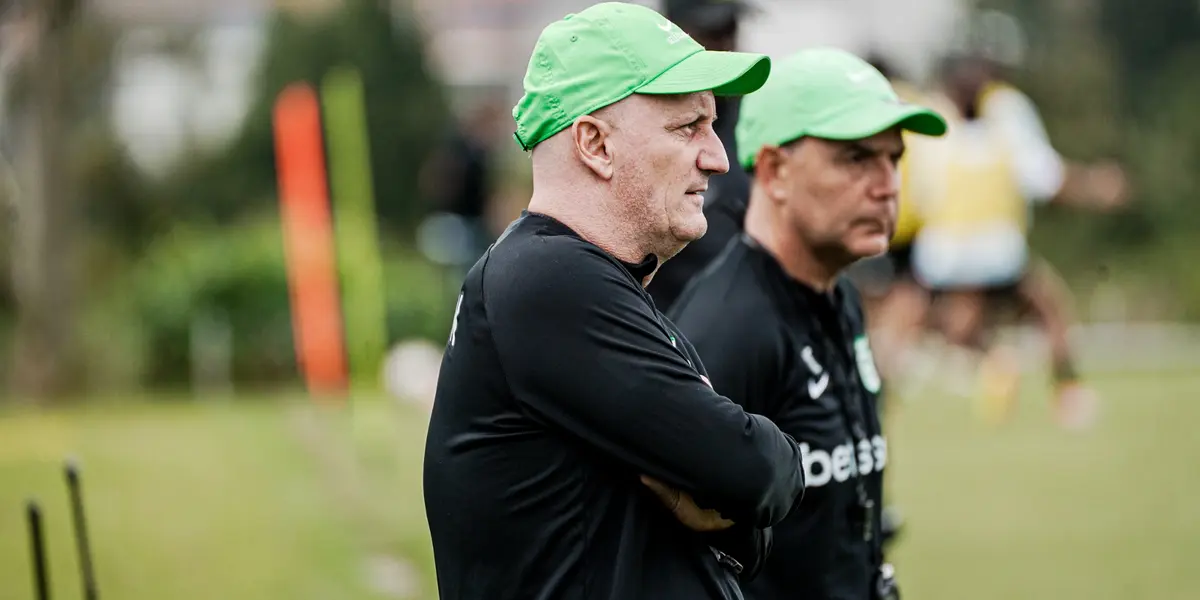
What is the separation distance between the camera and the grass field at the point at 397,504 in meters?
7.77

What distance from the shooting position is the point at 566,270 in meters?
2.68

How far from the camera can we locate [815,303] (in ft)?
12.9

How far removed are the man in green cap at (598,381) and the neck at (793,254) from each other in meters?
1.06

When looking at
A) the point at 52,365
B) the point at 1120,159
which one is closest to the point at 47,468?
the point at 52,365

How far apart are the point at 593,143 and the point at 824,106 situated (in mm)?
1295

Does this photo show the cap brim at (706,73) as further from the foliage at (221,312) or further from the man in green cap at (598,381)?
the foliage at (221,312)

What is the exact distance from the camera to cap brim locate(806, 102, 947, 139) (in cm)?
388

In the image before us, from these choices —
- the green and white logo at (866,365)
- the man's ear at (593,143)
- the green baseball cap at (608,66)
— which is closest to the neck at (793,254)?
the green and white logo at (866,365)

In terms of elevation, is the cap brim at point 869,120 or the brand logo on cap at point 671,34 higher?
the brand logo on cap at point 671,34

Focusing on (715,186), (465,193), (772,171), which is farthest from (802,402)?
(465,193)

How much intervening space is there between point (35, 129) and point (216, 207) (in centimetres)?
1382

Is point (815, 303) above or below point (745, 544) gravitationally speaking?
above

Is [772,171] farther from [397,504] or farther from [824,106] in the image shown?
[397,504]

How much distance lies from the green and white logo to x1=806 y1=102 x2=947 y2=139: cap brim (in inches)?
21.3
